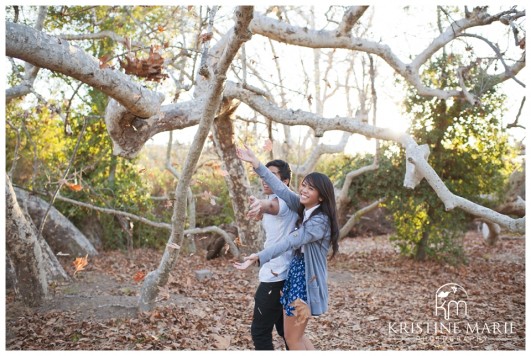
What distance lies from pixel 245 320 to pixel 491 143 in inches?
227

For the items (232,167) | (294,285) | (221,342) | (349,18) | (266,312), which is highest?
(349,18)

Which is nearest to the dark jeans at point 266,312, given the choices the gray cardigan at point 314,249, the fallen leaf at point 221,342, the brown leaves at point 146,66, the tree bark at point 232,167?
the gray cardigan at point 314,249

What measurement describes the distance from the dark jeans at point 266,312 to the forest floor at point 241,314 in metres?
1.29

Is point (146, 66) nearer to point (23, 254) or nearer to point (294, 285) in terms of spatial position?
point (294, 285)

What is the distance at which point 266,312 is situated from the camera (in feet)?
10.6

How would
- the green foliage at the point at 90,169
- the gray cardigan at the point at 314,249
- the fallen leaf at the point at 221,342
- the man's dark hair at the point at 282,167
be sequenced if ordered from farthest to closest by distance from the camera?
the green foliage at the point at 90,169 → the fallen leaf at the point at 221,342 → the man's dark hair at the point at 282,167 → the gray cardigan at the point at 314,249

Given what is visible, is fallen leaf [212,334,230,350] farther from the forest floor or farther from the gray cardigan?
the gray cardigan

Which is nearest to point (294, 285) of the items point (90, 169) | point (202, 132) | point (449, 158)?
point (202, 132)

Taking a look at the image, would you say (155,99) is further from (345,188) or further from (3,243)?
(345,188)

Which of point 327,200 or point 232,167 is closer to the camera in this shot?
point 327,200

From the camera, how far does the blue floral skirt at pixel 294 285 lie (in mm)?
3135

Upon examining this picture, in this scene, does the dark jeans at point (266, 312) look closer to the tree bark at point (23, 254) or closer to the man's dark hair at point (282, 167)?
the man's dark hair at point (282, 167)

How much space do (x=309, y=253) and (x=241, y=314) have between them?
2.65 m

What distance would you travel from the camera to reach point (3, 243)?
4.68 m
